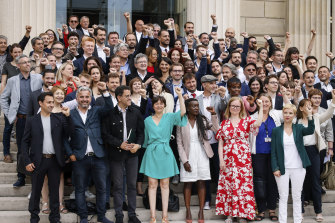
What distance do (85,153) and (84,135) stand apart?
0.94ft

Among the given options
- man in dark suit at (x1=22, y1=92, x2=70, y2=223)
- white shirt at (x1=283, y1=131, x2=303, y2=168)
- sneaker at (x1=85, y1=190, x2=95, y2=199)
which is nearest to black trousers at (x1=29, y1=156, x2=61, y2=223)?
man in dark suit at (x1=22, y1=92, x2=70, y2=223)

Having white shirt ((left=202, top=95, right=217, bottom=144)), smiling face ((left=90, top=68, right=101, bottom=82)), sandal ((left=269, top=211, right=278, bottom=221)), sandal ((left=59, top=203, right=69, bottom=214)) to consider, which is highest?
smiling face ((left=90, top=68, right=101, bottom=82))

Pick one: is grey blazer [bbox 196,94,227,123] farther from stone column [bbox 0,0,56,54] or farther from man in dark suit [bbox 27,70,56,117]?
stone column [bbox 0,0,56,54]

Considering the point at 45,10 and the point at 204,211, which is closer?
the point at 204,211

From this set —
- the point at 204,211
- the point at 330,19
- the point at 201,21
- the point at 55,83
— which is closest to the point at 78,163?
the point at 55,83

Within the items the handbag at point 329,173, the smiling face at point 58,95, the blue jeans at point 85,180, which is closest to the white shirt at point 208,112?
the blue jeans at point 85,180

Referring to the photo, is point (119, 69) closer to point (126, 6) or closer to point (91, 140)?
point (91, 140)

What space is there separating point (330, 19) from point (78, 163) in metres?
11.2

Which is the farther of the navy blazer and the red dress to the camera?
the red dress

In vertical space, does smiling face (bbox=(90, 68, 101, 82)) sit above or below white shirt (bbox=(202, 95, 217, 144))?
above

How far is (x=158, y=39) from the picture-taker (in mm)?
12617

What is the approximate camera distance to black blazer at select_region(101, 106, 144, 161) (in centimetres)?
900

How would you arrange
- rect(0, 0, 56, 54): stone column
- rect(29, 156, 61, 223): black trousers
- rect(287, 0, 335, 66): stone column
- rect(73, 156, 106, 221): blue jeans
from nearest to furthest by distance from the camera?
rect(29, 156, 61, 223): black trousers < rect(73, 156, 106, 221): blue jeans < rect(0, 0, 56, 54): stone column < rect(287, 0, 335, 66): stone column

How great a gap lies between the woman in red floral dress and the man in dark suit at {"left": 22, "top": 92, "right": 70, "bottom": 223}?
105 inches
